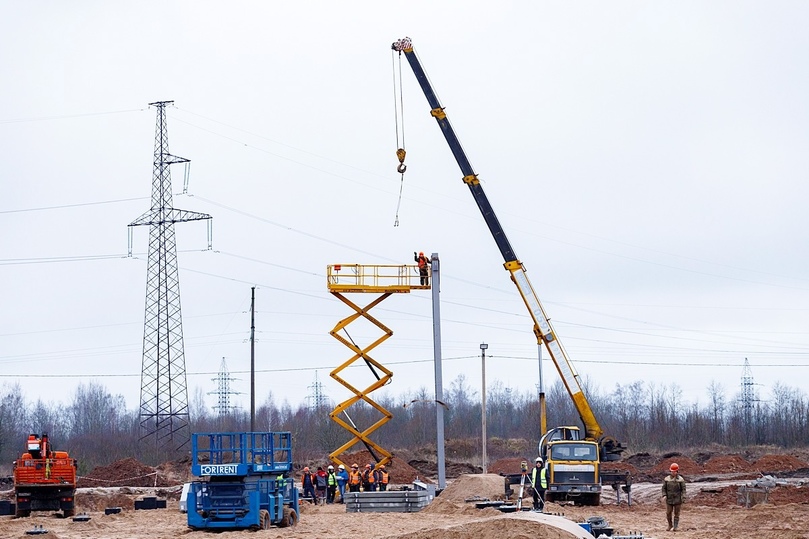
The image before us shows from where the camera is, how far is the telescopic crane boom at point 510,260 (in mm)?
41969

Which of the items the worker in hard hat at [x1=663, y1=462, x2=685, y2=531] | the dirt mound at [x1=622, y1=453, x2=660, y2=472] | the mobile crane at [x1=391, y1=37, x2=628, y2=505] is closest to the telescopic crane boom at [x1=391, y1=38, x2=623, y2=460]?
the mobile crane at [x1=391, y1=37, x2=628, y2=505]

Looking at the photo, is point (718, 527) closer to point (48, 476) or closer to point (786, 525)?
point (786, 525)

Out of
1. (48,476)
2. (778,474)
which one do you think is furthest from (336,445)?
(48,476)

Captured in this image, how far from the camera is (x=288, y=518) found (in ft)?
103

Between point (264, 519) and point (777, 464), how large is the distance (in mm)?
42096

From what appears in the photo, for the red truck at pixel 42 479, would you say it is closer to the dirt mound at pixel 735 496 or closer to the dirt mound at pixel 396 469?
the dirt mound at pixel 735 496

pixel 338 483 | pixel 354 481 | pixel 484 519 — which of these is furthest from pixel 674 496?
pixel 338 483

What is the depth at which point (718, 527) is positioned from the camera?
28.6m

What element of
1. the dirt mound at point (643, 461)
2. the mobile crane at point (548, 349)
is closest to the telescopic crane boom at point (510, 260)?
the mobile crane at point (548, 349)

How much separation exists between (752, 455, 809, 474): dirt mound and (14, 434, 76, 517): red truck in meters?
39.5

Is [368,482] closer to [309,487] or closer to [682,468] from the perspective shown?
[309,487]

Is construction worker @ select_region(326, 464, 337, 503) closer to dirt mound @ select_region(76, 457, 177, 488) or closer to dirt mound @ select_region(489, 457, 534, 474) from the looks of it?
dirt mound @ select_region(76, 457, 177, 488)

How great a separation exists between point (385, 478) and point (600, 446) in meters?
8.33

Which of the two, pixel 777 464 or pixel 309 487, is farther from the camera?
pixel 777 464
